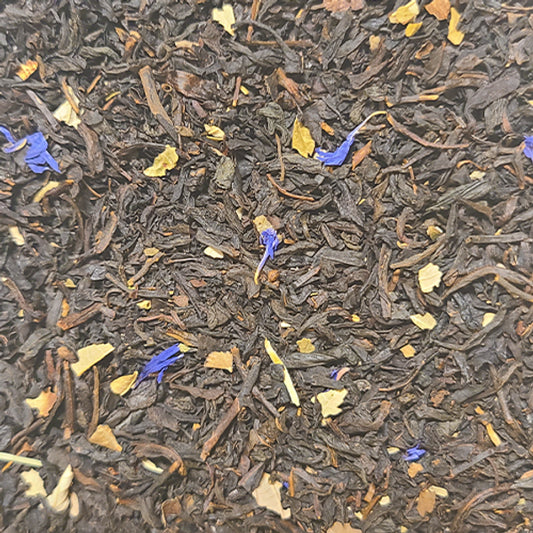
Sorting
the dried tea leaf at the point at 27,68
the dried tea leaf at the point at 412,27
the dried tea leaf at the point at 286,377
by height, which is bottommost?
the dried tea leaf at the point at 286,377

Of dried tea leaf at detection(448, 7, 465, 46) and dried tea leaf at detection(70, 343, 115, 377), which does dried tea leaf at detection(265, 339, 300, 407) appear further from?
dried tea leaf at detection(448, 7, 465, 46)

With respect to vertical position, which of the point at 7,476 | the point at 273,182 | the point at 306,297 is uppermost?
the point at 273,182

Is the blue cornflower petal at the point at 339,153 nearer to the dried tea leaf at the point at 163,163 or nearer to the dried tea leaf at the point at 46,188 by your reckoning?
the dried tea leaf at the point at 163,163

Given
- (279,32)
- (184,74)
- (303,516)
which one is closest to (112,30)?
(184,74)

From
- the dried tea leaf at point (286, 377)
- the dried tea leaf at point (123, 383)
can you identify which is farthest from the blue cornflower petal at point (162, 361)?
the dried tea leaf at point (286, 377)

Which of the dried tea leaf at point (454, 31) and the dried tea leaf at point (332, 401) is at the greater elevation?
the dried tea leaf at point (454, 31)

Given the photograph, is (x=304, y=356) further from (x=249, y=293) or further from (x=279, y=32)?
(x=279, y=32)

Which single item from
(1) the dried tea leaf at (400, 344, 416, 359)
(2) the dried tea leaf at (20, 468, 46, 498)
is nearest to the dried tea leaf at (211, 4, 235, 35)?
(1) the dried tea leaf at (400, 344, 416, 359)
